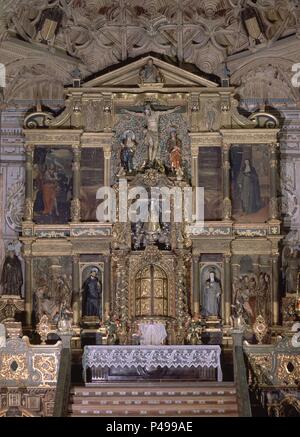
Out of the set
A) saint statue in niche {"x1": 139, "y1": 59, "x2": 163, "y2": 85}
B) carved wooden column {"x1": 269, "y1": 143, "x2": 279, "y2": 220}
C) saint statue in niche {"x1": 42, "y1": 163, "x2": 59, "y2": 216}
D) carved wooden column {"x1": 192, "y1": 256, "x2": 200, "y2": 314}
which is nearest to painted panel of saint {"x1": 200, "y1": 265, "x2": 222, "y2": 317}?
carved wooden column {"x1": 192, "y1": 256, "x2": 200, "y2": 314}

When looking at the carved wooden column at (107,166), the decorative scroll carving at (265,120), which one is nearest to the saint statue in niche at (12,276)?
the carved wooden column at (107,166)

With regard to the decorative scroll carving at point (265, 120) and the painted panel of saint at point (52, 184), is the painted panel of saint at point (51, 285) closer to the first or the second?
the painted panel of saint at point (52, 184)

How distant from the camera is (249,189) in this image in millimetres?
30844

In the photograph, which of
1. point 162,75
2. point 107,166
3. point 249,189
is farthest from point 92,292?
point 162,75

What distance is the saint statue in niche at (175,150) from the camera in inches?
1211

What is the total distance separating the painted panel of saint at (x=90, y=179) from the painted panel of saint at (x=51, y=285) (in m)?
1.36

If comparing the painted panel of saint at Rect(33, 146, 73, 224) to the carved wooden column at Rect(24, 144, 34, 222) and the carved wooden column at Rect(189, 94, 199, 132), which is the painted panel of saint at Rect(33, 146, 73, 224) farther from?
the carved wooden column at Rect(189, 94, 199, 132)

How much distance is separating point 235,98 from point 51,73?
511 centimetres

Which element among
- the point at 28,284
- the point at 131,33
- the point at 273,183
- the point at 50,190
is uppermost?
the point at 131,33

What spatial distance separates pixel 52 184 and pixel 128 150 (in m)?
2.21

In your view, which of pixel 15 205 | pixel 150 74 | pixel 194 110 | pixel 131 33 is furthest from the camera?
pixel 131 33

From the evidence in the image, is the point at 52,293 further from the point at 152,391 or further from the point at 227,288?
the point at 152,391

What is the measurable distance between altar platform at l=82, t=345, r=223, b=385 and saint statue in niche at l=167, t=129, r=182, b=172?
552 cm

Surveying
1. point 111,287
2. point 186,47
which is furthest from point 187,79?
point 111,287
